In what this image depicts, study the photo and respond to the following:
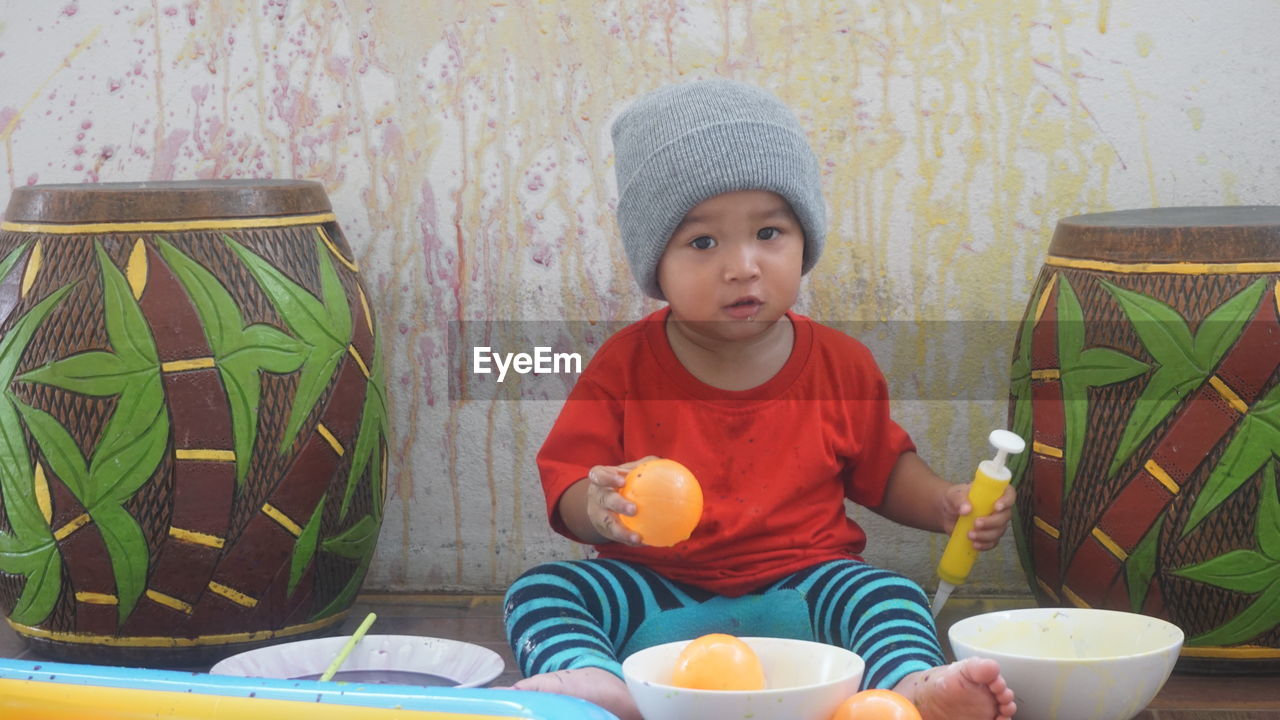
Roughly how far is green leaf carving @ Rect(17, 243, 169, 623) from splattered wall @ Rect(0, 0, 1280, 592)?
1.52ft

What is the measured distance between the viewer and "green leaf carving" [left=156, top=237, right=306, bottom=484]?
151 centimetres

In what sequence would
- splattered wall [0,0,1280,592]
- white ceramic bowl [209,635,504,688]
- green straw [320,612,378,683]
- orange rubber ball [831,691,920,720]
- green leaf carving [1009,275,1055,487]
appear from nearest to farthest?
orange rubber ball [831,691,920,720]
green straw [320,612,378,683]
white ceramic bowl [209,635,504,688]
green leaf carving [1009,275,1055,487]
splattered wall [0,0,1280,592]

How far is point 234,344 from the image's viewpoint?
1.52m

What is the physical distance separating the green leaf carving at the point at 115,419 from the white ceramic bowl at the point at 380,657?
0.23 m

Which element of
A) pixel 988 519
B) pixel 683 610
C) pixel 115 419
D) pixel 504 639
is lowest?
pixel 504 639

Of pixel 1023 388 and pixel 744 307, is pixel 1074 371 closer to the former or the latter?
pixel 1023 388

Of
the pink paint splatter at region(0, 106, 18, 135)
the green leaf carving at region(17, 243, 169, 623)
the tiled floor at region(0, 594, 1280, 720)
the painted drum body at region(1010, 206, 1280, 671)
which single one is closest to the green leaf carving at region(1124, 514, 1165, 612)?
the painted drum body at region(1010, 206, 1280, 671)

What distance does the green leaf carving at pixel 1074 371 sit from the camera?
1.47 metres

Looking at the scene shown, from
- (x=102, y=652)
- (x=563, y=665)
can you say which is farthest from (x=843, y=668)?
(x=102, y=652)

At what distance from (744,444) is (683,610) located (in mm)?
202

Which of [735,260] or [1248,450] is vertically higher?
[735,260]

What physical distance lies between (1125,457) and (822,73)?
2.28 feet

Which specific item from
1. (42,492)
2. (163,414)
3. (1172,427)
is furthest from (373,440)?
(1172,427)

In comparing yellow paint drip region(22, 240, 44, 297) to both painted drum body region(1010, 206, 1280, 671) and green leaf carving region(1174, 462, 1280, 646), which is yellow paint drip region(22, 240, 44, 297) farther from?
green leaf carving region(1174, 462, 1280, 646)
